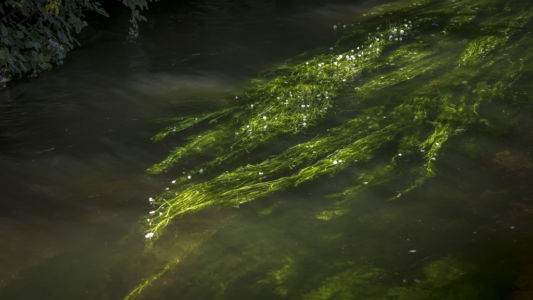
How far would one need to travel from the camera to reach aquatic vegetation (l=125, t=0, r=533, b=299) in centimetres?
327

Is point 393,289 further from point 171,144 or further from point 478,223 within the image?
point 171,144

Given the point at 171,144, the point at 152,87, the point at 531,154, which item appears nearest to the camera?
the point at 531,154

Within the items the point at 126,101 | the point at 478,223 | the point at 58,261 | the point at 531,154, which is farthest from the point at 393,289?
the point at 126,101

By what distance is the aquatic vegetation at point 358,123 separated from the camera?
3.27 m

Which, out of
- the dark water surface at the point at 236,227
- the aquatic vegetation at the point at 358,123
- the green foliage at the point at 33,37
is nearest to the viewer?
the dark water surface at the point at 236,227

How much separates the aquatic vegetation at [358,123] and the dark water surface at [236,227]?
0.17 feet

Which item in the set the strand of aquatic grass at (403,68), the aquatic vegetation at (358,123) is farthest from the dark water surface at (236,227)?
the strand of aquatic grass at (403,68)

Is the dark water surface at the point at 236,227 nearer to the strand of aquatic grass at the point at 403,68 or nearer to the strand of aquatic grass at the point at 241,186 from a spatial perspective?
the strand of aquatic grass at the point at 241,186

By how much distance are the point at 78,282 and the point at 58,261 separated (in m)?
0.27

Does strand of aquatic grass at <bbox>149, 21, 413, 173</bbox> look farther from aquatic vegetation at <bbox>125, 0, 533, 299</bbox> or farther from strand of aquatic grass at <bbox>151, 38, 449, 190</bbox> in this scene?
strand of aquatic grass at <bbox>151, 38, 449, 190</bbox>

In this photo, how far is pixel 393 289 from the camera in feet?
8.34

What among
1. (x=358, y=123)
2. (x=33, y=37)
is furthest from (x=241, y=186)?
(x=33, y=37)

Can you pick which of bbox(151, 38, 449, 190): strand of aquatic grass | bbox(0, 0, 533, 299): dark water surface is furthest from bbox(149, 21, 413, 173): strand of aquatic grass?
bbox(0, 0, 533, 299): dark water surface

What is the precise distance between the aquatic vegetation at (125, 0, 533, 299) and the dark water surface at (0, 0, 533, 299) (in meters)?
0.05
